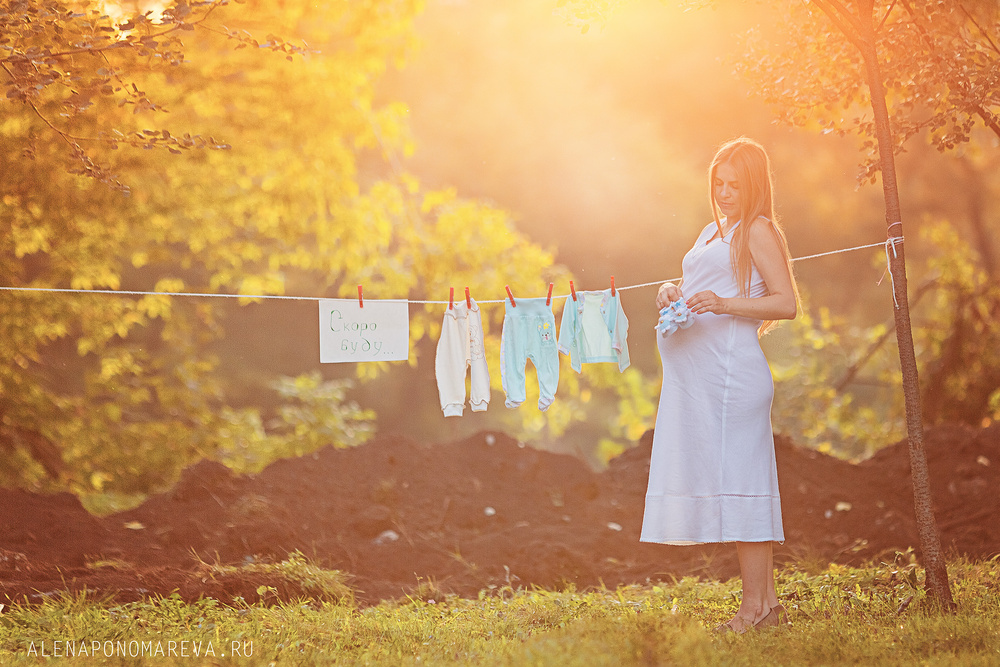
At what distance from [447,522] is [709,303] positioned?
9.33 ft

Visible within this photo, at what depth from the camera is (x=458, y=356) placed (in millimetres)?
4047

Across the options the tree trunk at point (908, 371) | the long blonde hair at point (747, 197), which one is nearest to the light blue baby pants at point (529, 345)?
the long blonde hair at point (747, 197)

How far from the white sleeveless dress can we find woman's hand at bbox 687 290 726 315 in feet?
0.49

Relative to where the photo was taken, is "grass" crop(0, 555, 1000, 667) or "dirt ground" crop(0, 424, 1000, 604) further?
"dirt ground" crop(0, 424, 1000, 604)

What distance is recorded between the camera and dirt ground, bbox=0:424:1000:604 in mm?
4441

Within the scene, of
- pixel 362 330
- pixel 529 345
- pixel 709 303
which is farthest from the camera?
pixel 529 345

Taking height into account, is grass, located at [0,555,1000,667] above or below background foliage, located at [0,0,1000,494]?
below

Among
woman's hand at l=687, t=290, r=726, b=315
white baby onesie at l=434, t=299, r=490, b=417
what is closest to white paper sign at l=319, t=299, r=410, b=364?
white baby onesie at l=434, t=299, r=490, b=417

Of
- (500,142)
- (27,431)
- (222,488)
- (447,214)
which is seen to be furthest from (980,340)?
(27,431)

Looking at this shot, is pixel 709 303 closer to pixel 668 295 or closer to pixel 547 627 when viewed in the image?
pixel 668 295

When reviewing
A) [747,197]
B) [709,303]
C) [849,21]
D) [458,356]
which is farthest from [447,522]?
[849,21]

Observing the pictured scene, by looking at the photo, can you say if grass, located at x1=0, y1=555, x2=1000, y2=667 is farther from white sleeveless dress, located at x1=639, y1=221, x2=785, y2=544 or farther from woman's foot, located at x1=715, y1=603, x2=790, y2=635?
white sleeveless dress, located at x1=639, y1=221, x2=785, y2=544

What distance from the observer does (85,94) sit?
3699 mm

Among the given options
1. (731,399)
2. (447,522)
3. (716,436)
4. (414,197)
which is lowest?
(447,522)
